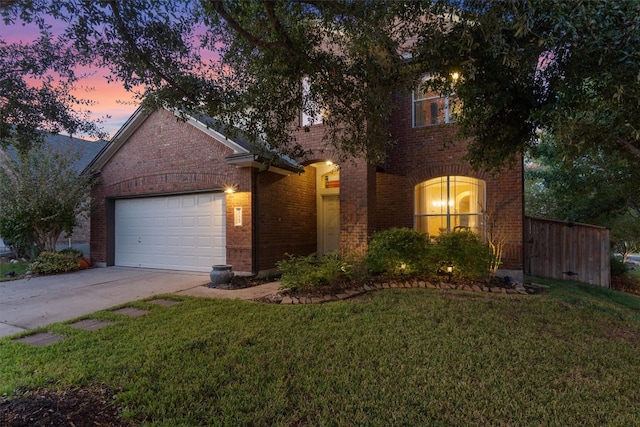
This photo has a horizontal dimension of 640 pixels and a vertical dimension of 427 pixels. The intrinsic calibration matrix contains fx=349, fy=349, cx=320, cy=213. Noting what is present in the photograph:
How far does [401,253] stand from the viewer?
26.4 ft

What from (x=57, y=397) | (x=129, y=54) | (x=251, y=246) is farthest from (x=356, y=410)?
(x=251, y=246)

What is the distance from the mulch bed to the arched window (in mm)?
8375

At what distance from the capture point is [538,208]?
17.2 m

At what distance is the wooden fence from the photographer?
986 centimetres

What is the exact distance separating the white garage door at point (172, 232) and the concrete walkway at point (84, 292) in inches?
21.8

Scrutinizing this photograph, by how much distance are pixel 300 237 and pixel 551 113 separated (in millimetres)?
8277

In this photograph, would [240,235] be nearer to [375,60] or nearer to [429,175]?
[429,175]

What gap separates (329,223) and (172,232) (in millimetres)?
5117

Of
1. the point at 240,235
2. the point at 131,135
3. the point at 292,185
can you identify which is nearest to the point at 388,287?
the point at 240,235

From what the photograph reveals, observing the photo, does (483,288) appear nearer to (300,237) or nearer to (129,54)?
(300,237)

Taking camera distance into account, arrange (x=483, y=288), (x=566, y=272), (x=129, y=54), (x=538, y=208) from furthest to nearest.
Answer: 1. (x=538, y=208)
2. (x=566, y=272)
3. (x=483, y=288)
4. (x=129, y=54)

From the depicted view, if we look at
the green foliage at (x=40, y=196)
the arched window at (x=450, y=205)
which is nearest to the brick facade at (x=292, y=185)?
the arched window at (x=450, y=205)

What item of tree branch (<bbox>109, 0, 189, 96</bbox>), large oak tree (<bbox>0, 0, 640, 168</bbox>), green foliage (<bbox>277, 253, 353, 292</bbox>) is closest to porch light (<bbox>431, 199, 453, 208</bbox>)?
green foliage (<bbox>277, 253, 353, 292</bbox>)

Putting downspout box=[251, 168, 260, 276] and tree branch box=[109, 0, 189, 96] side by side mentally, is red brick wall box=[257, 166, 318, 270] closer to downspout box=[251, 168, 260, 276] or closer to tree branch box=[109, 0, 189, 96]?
downspout box=[251, 168, 260, 276]
